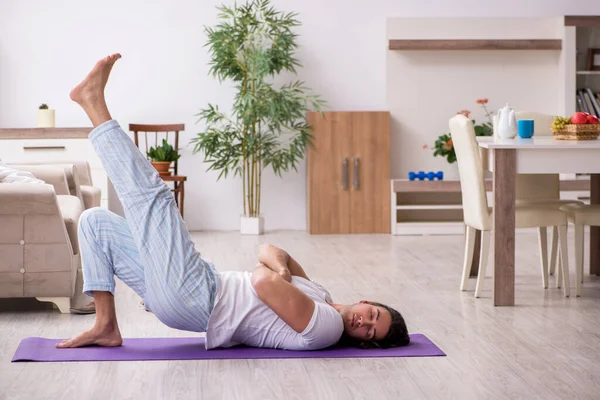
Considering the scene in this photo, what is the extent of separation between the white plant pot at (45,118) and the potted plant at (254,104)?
118cm

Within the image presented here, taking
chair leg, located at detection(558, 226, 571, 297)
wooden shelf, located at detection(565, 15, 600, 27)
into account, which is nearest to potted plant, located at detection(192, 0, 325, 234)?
wooden shelf, located at detection(565, 15, 600, 27)

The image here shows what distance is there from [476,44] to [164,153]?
9.10 ft

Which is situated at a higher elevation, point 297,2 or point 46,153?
point 297,2

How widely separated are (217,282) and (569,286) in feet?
7.02

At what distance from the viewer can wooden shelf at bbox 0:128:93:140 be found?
709cm

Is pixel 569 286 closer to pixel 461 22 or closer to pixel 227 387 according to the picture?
pixel 227 387

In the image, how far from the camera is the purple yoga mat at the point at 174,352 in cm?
320

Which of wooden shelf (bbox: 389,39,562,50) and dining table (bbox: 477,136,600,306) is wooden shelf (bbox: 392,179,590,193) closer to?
wooden shelf (bbox: 389,39,562,50)

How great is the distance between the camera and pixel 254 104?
725 centimetres

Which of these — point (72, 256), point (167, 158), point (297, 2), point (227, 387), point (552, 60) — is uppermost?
point (297, 2)

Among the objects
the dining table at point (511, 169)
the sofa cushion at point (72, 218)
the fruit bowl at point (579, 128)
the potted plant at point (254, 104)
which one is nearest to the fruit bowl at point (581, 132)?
the fruit bowl at point (579, 128)

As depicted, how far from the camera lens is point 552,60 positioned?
26.1 ft

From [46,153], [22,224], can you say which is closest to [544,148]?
[22,224]

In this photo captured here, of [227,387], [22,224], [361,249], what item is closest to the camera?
[227,387]
